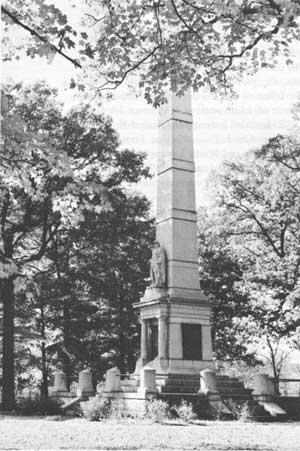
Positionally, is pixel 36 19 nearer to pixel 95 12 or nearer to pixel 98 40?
pixel 98 40

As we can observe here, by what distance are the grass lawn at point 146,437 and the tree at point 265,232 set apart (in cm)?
1092

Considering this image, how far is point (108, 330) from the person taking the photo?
96.3 feet

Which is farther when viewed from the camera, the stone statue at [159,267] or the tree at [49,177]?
the tree at [49,177]

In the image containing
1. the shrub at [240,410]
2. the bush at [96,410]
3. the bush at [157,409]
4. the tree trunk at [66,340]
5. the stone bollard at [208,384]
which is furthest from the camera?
the tree trunk at [66,340]

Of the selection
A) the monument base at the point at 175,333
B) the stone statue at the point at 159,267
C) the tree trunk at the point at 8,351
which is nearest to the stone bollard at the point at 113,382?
the monument base at the point at 175,333

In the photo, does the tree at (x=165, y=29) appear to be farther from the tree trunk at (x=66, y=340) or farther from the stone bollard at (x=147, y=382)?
the tree trunk at (x=66, y=340)

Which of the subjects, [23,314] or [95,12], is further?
[23,314]

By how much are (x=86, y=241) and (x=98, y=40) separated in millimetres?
19734

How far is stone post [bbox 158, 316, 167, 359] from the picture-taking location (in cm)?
1900

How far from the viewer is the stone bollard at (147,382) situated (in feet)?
55.1

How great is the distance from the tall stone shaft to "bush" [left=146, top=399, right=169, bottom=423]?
4.71m

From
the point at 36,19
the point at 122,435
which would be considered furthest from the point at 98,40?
the point at 122,435

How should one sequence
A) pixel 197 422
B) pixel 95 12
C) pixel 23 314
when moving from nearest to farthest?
pixel 95 12 < pixel 197 422 < pixel 23 314

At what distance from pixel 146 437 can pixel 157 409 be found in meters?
4.56
